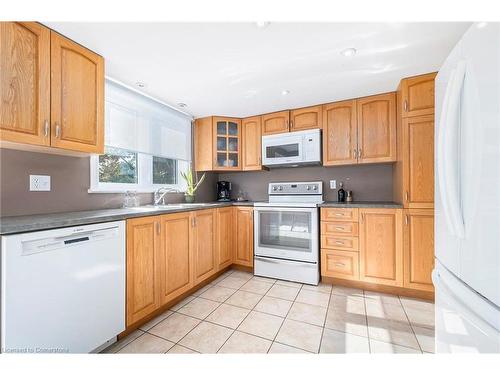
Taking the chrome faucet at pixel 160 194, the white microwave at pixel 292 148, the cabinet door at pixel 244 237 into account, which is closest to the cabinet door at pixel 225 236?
the cabinet door at pixel 244 237

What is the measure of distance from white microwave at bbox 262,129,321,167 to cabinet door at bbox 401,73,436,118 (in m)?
0.89

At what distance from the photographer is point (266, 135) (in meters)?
3.04

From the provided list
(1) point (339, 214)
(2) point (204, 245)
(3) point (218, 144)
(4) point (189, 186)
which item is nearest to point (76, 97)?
(4) point (189, 186)

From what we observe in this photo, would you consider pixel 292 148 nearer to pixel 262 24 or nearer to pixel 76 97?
pixel 262 24

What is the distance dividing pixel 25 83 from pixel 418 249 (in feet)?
10.5

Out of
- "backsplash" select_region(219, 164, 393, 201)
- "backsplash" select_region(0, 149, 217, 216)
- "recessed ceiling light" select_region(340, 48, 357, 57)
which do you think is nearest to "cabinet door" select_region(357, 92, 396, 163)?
"backsplash" select_region(219, 164, 393, 201)

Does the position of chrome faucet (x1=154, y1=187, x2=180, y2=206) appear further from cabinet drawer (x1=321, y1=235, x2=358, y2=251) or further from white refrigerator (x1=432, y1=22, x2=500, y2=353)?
white refrigerator (x1=432, y1=22, x2=500, y2=353)

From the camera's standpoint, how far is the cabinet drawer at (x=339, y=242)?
235 cm

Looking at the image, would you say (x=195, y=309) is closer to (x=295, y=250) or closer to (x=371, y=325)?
(x=295, y=250)

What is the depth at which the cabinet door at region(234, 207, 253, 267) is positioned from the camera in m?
2.83

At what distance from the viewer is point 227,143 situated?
10.5 ft
